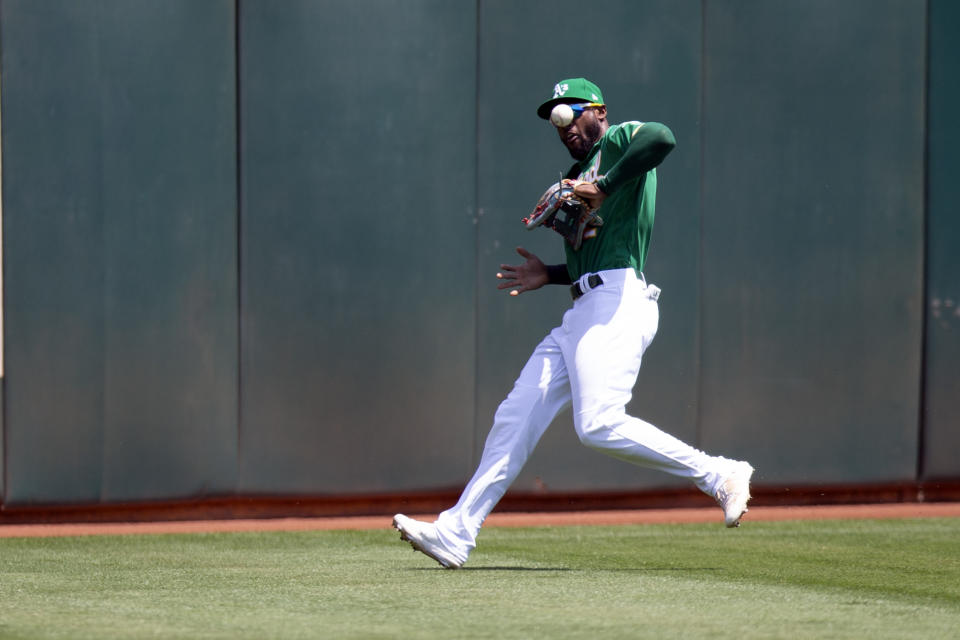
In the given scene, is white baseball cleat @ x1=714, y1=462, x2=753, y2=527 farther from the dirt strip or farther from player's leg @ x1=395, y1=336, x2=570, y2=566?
the dirt strip

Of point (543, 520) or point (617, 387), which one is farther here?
point (543, 520)

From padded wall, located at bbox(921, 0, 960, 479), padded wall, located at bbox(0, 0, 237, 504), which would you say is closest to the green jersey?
padded wall, located at bbox(0, 0, 237, 504)

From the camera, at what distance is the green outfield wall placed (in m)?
8.52

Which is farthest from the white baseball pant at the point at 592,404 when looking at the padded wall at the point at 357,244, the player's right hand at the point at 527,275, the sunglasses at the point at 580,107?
the padded wall at the point at 357,244

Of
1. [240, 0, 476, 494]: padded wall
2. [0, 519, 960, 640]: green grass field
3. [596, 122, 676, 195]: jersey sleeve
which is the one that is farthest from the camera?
[240, 0, 476, 494]: padded wall

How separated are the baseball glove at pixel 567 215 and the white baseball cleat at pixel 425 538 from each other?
1.28 metres

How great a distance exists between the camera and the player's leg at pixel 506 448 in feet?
19.9

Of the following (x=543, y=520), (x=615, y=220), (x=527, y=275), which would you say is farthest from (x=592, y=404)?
(x=543, y=520)

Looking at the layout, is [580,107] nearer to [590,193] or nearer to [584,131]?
[584,131]

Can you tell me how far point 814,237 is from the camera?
9.52 m

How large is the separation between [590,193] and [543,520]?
3514mm

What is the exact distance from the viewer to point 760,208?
31.0 ft

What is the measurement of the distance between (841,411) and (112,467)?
14.8ft

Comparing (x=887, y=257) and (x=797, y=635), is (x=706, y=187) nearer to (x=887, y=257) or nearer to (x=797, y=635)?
(x=887, y=257)
